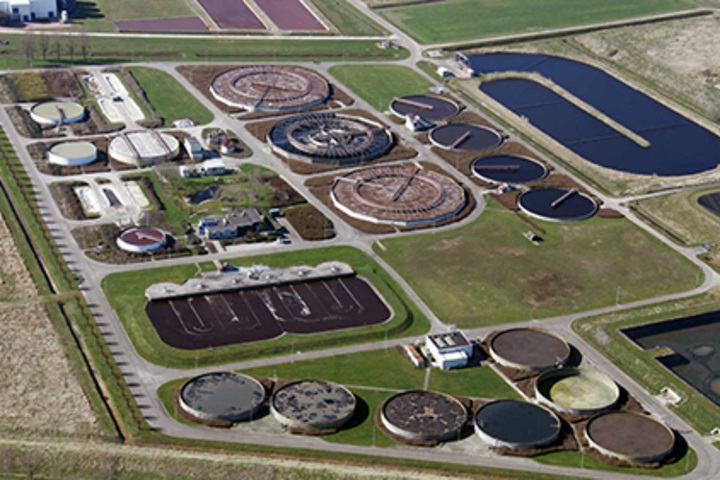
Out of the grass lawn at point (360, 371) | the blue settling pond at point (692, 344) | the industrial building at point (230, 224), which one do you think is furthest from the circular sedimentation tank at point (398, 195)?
the blue settling pond at point (692, 344)

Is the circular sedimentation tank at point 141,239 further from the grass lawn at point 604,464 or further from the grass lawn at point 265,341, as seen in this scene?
the grass lawn at point 604,464

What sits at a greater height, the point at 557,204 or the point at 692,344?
the point at 692,344

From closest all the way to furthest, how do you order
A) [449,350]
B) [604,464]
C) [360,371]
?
[604,464] → [360,371] → [449,350]

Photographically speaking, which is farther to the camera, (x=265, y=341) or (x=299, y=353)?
(x=265, y=341)

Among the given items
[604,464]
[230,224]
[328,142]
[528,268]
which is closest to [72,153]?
[230,224]

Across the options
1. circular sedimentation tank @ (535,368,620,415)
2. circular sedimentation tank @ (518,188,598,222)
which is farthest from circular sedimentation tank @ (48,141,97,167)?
circular sedimentation tank @ (535,368,620,415)

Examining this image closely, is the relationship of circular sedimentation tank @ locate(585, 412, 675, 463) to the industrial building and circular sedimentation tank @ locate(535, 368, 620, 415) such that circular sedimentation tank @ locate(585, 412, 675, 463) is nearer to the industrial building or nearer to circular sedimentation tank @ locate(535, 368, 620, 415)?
circular sedimentation tank @ locate(535, 368, 620, 415)

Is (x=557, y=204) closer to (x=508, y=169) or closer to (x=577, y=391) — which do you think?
(x=508, y=169)

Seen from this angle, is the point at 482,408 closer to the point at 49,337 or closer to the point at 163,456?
the point at 163,456
